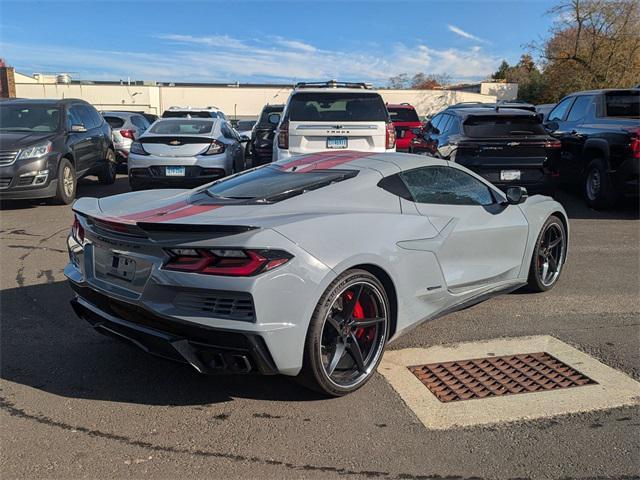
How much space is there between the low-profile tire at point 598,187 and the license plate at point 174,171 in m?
6.96

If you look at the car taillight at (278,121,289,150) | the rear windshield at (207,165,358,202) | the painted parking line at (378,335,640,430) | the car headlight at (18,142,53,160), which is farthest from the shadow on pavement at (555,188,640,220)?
the car headlight at (18,142,53,160)

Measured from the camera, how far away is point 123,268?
10.4 ft

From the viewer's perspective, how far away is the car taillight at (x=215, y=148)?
9820mm

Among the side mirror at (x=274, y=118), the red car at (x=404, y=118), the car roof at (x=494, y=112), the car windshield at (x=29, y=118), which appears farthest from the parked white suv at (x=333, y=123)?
the red car at (x=404, y=118)

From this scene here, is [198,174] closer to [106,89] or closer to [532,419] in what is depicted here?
[532,419]

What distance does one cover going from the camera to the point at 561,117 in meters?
10.8

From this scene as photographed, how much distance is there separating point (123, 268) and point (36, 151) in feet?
22.3

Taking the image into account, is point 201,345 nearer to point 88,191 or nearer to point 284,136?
point 284,136

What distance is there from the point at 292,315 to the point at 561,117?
31.6 feet

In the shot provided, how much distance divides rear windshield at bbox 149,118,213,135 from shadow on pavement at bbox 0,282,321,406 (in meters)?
6.40

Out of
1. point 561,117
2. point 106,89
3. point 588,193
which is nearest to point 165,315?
point 588,193

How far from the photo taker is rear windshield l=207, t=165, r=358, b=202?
367 centimetres

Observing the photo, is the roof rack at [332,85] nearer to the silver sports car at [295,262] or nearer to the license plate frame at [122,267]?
the silver sports car at [295,262]

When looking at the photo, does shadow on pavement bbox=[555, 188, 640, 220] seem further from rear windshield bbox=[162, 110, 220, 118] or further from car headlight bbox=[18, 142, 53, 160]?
rear windshield bbox=[162, 110, 220, 118]
